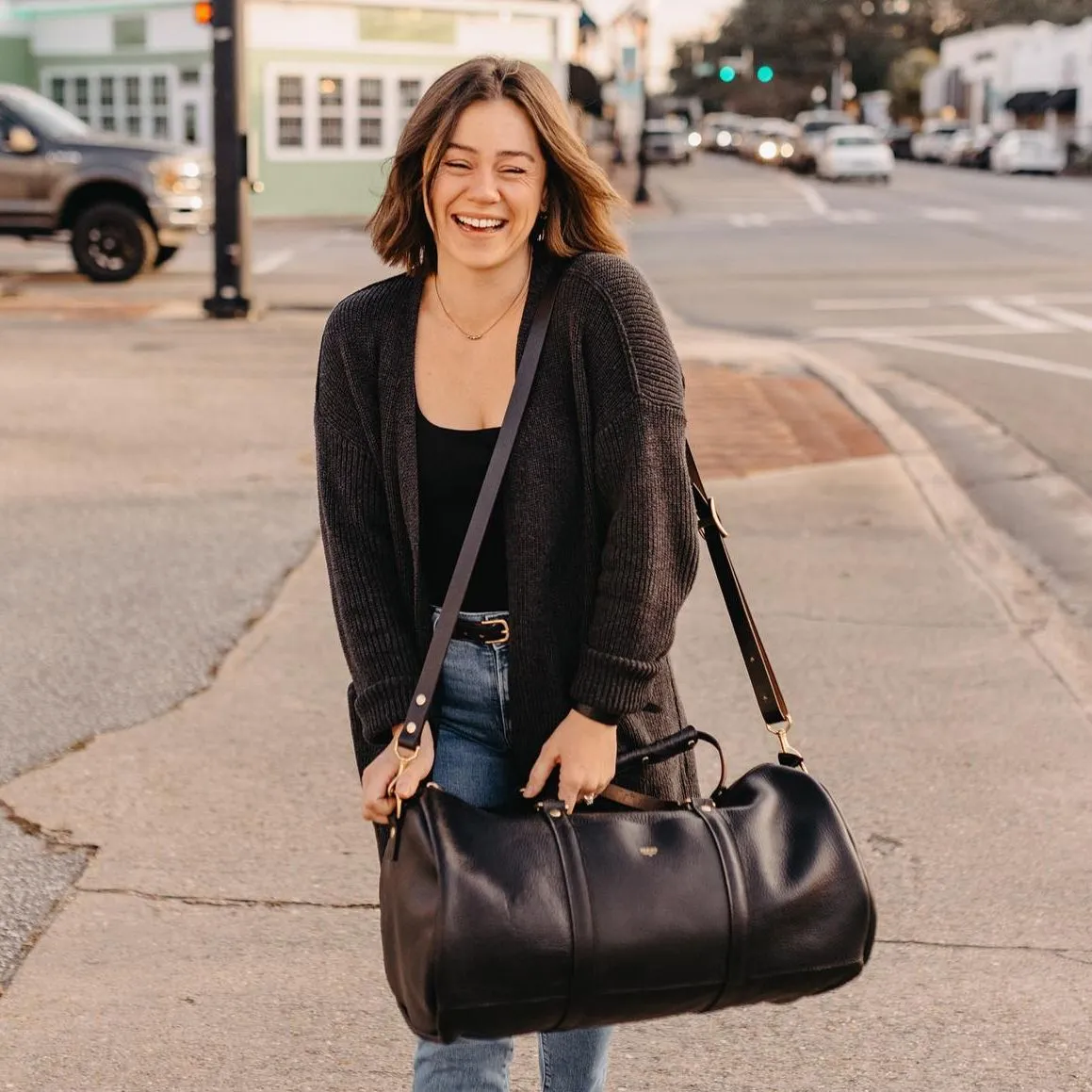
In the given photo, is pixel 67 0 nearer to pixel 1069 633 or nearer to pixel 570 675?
pixel 1069 633

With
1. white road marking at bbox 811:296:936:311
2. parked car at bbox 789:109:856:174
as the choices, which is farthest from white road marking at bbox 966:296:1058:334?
parked car at bbox 789:109:856:174

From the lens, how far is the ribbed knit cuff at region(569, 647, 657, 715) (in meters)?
2.48

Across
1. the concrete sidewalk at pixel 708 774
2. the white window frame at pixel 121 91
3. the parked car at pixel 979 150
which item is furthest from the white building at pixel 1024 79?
the concrete sidewalk at pixel 708 774

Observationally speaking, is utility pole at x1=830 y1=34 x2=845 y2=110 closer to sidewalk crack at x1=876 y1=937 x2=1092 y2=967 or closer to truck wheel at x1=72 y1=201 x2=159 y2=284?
truck wheel at x1=72 y1=201 x2=159 y2=284

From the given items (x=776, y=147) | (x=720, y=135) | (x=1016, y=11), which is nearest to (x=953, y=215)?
(x=776, y=147)

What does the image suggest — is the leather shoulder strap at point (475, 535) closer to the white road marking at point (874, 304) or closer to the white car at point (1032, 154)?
the white road marking at point (874, 304)

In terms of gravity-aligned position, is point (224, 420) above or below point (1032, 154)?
below

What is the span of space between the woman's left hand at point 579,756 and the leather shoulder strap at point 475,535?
0.19 m

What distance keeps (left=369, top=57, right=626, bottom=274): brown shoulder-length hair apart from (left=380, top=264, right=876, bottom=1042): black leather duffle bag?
0.80 ft

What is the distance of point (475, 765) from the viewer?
267 centimetres

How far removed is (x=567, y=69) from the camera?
3516 cm

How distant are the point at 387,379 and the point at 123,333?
1257 cm

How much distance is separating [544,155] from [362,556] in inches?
25.9

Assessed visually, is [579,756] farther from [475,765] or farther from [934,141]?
[934,141]
